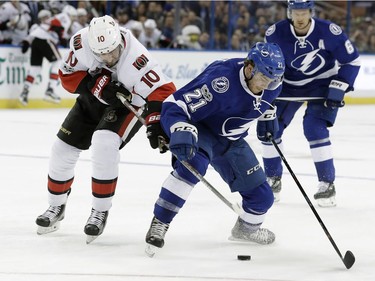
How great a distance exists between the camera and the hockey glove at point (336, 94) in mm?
5488

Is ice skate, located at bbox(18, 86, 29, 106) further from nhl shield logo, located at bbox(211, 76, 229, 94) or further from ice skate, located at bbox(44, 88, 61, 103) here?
nhl shield logo, located at bbox(211, 76, 229, 94)

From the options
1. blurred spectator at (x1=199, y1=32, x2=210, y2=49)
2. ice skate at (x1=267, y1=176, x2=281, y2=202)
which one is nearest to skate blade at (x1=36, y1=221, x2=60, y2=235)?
ice skate at (x1=267, y1=176, x2=281, y2=202)

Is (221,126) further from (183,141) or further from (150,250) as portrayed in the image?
(150,250)

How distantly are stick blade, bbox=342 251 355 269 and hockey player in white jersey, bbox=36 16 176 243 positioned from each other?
3.07 ft

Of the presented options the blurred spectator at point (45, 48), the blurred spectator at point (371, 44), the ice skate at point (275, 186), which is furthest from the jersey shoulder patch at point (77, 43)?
the blurred spectator at point (371, 44)

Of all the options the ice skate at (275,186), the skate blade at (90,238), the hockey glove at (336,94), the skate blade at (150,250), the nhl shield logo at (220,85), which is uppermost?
the nhl shield logo at (220,85)

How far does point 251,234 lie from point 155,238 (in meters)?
0.56

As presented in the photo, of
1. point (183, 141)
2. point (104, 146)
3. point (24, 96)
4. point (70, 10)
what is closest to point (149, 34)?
point (70, 10)

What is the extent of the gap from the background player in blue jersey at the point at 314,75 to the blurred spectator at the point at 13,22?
6626 mm

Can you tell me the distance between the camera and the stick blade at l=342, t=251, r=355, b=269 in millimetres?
3803

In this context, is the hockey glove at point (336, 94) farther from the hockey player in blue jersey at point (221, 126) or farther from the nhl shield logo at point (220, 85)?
the nhl shield logo at point (220, 85)

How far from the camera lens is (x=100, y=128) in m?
4.19

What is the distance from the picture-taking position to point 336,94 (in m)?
5.49

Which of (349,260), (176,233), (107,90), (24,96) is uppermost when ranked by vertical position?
(107,90)
